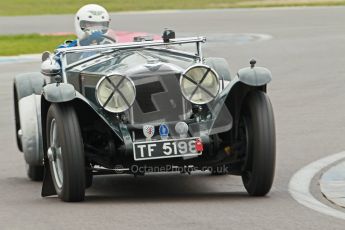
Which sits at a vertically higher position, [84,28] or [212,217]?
[84,28]

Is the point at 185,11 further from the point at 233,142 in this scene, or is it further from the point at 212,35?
the point at 233,142

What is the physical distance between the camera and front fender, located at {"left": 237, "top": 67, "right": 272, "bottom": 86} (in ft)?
30.2

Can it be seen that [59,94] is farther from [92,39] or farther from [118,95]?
[92,39]

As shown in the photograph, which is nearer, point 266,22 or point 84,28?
point 84,28

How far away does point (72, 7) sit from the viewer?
144 feet

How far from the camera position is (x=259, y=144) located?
912 centimetres

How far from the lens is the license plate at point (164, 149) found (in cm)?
908

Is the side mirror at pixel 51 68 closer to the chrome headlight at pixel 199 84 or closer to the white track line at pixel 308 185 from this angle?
the chrome headlight at pixel 199 84

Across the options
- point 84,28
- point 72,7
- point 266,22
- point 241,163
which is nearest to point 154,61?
point 241,163

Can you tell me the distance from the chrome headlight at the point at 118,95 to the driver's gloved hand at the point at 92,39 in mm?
2196

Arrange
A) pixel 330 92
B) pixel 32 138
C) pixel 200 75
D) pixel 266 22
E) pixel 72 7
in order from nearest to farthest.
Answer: pixel 200 75 < pixel 32 138 < pixel 330 92 < pixel 266 22 < pixel 72 7

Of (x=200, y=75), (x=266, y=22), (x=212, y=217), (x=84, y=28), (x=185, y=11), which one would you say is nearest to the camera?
(x=212, y=217)

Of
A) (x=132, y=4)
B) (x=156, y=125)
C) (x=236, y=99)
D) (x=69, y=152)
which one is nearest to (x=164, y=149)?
(x=156, y=125)

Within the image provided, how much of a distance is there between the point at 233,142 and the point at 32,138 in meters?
1.86
